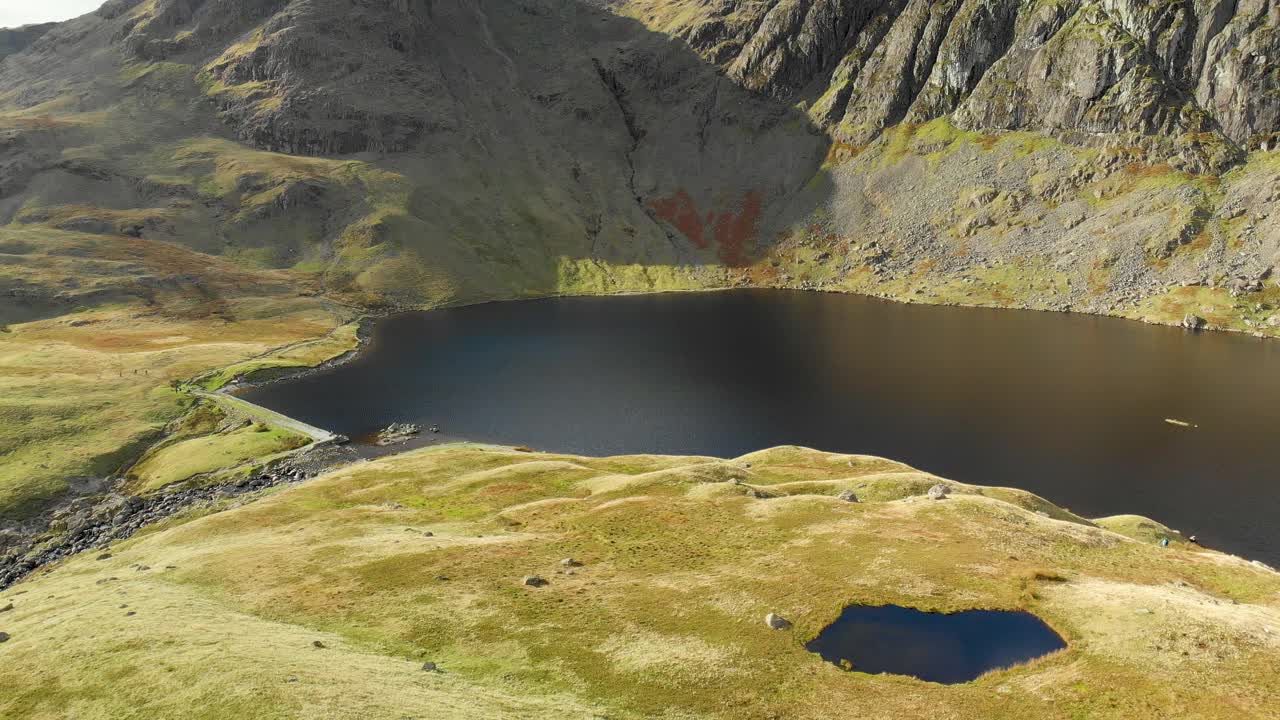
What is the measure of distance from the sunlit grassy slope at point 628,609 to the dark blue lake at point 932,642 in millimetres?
924

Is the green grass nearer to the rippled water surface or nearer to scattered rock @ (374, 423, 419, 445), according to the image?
the rippled water surface

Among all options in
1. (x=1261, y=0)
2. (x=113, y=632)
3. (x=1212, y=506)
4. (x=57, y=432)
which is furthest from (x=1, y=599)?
(x=1261, y=0)

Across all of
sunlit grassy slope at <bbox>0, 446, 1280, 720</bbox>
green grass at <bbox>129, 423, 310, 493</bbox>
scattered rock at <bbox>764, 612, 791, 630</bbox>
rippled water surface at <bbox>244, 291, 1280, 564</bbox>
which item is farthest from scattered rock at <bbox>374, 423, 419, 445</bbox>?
scattered rock at <bbox>764, 612, 791, 630</bbox>

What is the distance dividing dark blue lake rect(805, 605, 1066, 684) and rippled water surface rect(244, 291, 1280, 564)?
145 feet

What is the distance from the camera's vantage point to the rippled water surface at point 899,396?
7581cm

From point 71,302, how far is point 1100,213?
26059 centimetres

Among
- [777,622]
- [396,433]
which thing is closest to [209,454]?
[396,433]

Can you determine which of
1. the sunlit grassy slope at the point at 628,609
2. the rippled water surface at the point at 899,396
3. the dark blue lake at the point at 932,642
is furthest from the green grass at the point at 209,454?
the dark blue lake at the point at 932,642

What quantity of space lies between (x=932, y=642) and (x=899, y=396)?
7514cm

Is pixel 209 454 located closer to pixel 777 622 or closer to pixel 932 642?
pixel 777 622

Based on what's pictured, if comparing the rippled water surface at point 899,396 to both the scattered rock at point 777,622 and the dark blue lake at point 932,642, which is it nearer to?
the dark blue lake at point 932,642

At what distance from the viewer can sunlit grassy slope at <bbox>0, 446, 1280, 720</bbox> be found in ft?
88.8

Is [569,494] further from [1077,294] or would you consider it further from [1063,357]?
[1077,294]

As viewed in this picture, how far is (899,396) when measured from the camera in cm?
10281
